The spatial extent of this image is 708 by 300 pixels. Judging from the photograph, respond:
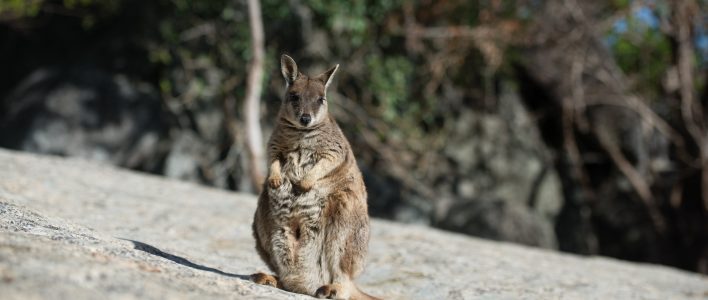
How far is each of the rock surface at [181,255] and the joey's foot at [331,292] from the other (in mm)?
166

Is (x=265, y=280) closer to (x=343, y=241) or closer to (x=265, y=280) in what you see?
(x=265, y=280)

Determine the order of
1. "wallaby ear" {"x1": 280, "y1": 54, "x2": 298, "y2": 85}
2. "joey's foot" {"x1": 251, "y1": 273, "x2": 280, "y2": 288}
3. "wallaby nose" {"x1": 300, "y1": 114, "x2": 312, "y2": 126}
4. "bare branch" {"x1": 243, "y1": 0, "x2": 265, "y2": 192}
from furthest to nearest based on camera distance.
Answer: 1. "bare branch" {"x1": 243, "y1": 0, "x2": 265, "y2": 192}
2. "wallaby ear" {"x1": 280, "y1": 54, "x2": 298, "y2": 85}
3. "wallaby nose" {"x1": 300, "y1": 114, "x2": 312, "y2": 126}
4. "joey's foot" {"x1": 251, "y1": 273, "x2": 280, "y2": 288}

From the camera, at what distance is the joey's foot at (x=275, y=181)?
5258 mm

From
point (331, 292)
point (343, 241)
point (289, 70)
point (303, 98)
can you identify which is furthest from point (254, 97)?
point (331, 292)

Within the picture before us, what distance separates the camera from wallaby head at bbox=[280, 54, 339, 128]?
212 inches

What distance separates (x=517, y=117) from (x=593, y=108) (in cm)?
148

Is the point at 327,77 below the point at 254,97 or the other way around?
below

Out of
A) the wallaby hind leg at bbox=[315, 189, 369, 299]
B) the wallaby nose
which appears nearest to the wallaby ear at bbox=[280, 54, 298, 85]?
the wallaby nose

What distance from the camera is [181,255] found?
6.11 m

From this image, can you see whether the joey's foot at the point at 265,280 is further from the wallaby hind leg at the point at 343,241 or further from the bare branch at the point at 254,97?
the bare branch at the point at 254,97

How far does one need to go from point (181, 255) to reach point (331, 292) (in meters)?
1.55

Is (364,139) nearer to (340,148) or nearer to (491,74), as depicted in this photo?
(491,74)

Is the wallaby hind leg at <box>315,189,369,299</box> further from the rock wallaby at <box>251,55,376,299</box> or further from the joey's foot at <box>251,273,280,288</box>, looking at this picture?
the joey's foot at <box>251,273,280,288</box>

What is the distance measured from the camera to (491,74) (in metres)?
16.3
